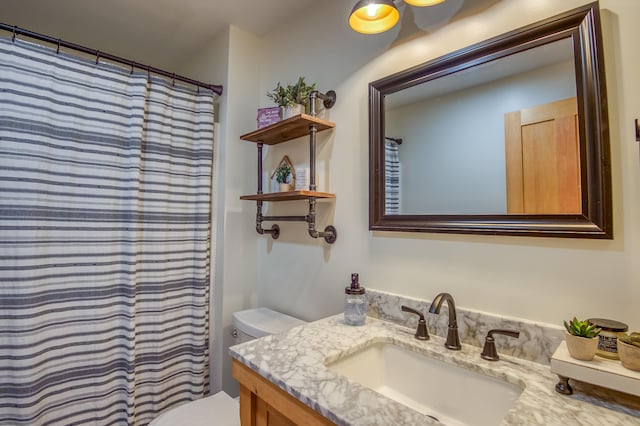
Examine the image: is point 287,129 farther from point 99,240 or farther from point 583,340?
point 583,340

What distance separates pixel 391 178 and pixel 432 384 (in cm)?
71

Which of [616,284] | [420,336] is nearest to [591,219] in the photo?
[616,284]

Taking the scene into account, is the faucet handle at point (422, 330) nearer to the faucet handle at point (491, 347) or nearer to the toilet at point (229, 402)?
the faucet handle at point (491, 347)

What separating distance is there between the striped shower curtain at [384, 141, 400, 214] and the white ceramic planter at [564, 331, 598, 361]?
62 centimetres

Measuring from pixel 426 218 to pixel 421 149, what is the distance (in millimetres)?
255

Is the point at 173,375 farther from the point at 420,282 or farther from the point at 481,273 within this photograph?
the point at 481,273

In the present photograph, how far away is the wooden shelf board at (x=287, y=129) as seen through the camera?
133 centimetres

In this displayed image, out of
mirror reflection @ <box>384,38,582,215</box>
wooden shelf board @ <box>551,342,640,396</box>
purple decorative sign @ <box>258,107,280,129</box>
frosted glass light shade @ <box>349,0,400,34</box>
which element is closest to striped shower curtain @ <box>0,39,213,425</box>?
purple decorative sign @ <box>258,107,280,129</box>

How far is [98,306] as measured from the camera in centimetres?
139

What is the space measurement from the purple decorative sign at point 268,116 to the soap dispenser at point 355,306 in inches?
34.1

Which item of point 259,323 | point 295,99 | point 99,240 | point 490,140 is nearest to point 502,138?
point 490,140

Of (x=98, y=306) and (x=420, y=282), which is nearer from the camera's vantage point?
(x=420, y=282)

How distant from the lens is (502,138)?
93 centimetres

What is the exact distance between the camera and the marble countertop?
61 centimetres
